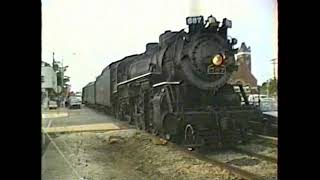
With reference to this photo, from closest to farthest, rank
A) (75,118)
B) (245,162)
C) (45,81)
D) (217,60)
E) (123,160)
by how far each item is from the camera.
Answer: (45,81), (245,162), (123,160), (217,60), (75,118)

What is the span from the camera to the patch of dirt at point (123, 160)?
16.7ft

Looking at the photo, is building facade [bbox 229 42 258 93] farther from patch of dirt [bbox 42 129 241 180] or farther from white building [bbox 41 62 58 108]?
white building [bbox 41 62 58 108]

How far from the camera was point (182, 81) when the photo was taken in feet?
23.7

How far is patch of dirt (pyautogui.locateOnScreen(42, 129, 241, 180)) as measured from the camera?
5080 millimetres

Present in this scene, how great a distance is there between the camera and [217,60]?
24.1 ft

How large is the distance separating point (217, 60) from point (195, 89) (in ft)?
2.08

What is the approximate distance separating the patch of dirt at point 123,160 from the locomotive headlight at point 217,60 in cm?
163

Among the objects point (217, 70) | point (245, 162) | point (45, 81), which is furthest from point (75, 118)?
point (45, 81)

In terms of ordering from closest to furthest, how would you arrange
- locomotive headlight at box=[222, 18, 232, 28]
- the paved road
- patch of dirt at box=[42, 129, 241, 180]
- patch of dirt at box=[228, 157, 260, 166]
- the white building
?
1. the white building
2. patch of dirt at box=[42, 129, 241, 180]
3. patch of dirt at box=[228, 157, 260, 166]
4. the paved road
5. locomotive headlight at box=[222, 18, 232, 28]

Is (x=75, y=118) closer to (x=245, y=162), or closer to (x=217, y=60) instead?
(x=217, y=60)

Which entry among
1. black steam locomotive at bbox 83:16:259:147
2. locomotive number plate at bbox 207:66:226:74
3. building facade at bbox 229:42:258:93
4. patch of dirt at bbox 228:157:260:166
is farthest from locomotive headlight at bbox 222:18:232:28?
patch of dirt at bbox 228:157:260:166

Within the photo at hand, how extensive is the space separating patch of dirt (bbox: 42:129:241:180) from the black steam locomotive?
0.42m
